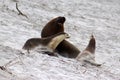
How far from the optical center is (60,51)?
4848mm

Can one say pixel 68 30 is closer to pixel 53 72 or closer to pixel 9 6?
pixel 9 6

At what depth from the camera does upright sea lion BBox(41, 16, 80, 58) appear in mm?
4855

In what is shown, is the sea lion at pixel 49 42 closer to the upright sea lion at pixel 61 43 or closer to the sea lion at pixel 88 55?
the upright sea lion at pixel 61 43

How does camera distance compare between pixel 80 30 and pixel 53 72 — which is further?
pixel 80 30

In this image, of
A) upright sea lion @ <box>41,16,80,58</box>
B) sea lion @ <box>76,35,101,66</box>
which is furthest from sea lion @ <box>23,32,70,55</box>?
sea lion @ <box>76,35,101,66</box>

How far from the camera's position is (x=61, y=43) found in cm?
486

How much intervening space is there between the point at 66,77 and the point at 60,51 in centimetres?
90

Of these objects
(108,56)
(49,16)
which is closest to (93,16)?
(49,16)

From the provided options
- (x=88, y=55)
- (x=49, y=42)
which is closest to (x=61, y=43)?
(x=49, y=42)

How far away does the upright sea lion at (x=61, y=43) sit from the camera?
15.9ft

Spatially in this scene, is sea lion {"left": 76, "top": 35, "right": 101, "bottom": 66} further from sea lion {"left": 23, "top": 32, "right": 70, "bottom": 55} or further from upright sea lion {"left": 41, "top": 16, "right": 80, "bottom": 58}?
sea lion {"left": 23, "top": 32, "right": 70, "bottom": 55}

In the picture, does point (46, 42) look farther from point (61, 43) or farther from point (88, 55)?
point (88, 55)

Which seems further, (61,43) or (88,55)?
(61,43)

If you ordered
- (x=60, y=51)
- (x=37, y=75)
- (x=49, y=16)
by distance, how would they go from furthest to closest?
1. (x=49, y=16)
2. (x=60, y=51)
3. (x=37, y=75)
